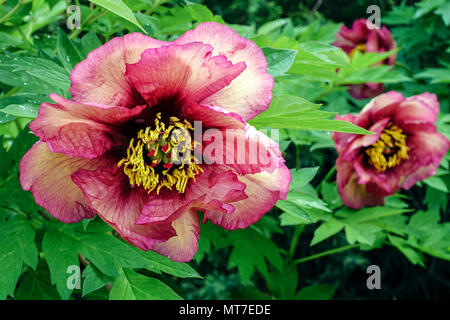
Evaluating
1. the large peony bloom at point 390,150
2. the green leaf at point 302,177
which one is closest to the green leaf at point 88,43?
the green leaf at point 302,177

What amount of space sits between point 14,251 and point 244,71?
44 cm

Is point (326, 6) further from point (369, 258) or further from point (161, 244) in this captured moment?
point (161, 244)

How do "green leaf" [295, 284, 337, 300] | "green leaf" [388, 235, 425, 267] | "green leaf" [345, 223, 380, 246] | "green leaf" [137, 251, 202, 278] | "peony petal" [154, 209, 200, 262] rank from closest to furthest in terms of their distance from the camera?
"peony petal" [154, 209, 200, 262] < "green leaf" [137, 251, 202, 278] < "green leaf" [345, 223, 380, 246] < "green leaf" [388, 235, 425, 267] < "green leaf" [295, 284, 337, 300]

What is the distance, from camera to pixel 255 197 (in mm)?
612

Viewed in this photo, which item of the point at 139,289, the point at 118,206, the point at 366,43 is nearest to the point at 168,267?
the point at 139,289

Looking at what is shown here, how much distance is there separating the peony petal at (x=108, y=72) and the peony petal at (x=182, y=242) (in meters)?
0.17

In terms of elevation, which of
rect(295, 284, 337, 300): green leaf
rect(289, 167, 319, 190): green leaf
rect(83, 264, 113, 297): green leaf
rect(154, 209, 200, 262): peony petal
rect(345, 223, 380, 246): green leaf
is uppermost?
rect(154, 209, 200, 262): peony petal

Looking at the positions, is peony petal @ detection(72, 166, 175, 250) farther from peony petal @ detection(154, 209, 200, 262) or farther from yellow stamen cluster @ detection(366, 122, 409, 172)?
yellow stamen cluster @ detection(366, 122, 409, 172)

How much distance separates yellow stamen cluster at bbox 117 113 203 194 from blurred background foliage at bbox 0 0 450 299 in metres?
0.10

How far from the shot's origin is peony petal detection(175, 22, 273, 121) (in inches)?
23.1

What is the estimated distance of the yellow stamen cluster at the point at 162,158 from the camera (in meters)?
0.60

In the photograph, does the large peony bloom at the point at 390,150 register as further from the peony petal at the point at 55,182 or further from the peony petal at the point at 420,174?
the peony petal at the point at 55,182

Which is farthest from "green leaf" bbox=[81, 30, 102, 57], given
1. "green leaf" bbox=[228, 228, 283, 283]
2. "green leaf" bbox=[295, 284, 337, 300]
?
"green leaf" bbox=[295, 284, 337, 300]
